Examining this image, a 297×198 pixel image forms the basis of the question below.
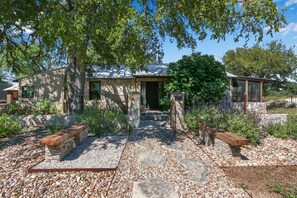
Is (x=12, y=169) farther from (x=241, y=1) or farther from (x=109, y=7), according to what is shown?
(x=241, y=1)

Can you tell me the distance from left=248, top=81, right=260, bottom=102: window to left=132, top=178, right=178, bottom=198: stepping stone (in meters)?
14.6

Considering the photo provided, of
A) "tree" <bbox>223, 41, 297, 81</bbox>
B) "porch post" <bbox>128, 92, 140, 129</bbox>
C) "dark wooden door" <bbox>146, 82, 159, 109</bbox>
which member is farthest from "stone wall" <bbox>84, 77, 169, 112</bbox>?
"tree" <bbox>223, 41, 297, 81</bbox>

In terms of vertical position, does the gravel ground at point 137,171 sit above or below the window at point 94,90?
below

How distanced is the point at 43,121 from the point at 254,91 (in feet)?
52.4

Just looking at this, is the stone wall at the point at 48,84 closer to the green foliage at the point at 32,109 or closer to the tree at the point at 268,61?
the green foliage at the point at 32,109

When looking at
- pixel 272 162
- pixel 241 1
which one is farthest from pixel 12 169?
pixel 241 1

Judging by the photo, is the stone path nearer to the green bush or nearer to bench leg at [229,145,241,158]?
bench leg at [229,145,241,158]

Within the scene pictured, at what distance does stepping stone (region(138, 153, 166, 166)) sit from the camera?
4.10m

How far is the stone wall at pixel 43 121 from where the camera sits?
317 inches

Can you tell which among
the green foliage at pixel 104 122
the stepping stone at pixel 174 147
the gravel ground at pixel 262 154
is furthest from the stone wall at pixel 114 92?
the gravel ground at pixel 262 154

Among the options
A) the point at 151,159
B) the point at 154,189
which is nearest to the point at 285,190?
the point at 154,189

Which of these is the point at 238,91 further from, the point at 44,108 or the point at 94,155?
the point at 44,108

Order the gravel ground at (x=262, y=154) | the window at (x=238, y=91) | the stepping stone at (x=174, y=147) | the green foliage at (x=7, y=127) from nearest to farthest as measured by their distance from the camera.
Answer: the gravel ground at (x=262, y=154) → the stepping stone at (x=174, y=147) → the green foliage at (x=7, y=127) → the window at (x=238, y=91)

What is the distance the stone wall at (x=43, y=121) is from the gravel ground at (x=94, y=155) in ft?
8.49
